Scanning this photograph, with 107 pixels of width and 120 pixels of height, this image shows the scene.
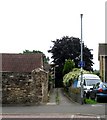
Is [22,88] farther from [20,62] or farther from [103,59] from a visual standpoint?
[103,59]

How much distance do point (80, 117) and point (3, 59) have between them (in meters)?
23.5

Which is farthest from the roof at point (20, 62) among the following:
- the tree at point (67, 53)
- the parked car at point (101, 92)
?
the tree at point (67, 53)

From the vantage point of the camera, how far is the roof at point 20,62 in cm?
3672

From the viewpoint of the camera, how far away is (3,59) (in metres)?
39.8

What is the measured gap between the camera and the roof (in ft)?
120

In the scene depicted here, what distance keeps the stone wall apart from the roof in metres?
11.3

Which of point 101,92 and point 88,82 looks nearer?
point 101,92

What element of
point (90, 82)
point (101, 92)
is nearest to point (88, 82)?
point (90, 82)

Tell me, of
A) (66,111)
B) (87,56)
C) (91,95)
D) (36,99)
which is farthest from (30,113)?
(87,56)

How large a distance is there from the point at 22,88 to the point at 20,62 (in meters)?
14.8

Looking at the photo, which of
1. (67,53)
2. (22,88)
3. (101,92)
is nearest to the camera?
(22,88)

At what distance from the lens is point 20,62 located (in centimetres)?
3909

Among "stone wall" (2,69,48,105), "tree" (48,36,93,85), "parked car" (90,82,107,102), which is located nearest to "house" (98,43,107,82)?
"tree" (48,36,93,85)

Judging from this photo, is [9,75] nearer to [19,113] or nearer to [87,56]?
[19,113]
